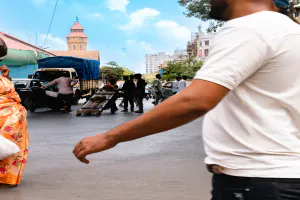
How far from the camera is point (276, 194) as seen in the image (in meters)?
1.81

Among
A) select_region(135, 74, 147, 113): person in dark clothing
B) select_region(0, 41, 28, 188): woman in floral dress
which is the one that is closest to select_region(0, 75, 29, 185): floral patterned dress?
select_region(0, 41, 28, 188): woman in floral dress

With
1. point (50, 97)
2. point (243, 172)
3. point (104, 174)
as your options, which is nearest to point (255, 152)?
point (243, 172)

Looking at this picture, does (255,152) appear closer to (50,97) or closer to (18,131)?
(18,131)

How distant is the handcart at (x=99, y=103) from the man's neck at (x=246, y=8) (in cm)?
1918

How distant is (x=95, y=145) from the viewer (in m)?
1.95

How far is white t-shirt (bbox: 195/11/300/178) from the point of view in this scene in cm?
175

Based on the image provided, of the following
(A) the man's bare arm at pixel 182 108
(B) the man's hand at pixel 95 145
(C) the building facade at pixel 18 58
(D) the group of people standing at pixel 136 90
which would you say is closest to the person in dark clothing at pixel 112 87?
(D) the group of people standing at pixel 136 90

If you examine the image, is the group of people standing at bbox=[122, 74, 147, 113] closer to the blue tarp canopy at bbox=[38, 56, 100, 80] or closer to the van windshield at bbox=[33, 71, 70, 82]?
the van windshield at bbox=[33, 71, 70, 82]

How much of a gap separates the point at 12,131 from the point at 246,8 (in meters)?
5.10

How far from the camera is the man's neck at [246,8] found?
6.35ft

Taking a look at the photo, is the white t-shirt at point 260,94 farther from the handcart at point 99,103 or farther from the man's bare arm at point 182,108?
the handcart at point 99,103

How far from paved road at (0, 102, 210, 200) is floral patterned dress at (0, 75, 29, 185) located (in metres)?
0.19

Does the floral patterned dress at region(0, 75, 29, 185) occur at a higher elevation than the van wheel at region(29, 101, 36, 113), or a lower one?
higher

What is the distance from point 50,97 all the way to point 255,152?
22.2m
